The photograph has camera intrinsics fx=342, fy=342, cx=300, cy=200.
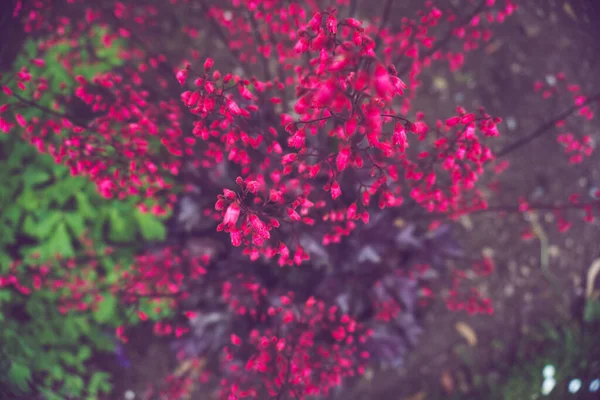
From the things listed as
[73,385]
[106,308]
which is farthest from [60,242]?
[73,385]

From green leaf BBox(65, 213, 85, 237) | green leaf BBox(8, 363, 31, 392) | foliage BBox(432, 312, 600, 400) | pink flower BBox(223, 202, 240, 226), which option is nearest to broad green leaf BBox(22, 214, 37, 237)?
green leaf BBox(65, 213, 85, 237)

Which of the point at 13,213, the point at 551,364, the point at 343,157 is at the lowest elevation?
the point at 551,364

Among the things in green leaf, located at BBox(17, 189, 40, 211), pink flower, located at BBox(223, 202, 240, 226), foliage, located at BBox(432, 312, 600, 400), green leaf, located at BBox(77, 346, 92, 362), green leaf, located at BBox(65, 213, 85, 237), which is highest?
green leaf, located at BBox(17, 189, 40, 211)

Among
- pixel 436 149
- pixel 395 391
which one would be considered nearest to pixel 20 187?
pixel 436 149

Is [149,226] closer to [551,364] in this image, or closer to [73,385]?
[73,385]

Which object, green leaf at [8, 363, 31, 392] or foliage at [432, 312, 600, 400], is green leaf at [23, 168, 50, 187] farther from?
foliage at [432, 312, 600, 400]

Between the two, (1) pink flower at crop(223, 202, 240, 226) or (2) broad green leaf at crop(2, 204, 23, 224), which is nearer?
(1) pink flower at crop(223, 202, 240, 226)

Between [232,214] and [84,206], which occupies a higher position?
[84,206]

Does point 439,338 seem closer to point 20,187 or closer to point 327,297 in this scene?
point 327,297

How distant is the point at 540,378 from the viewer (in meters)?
3.46

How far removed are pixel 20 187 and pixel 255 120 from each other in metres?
2.34

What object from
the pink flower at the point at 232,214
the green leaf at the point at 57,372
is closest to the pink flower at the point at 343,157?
the pink flower at the point at 232,214

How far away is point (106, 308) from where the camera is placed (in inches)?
114

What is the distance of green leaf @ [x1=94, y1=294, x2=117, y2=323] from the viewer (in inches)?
114
